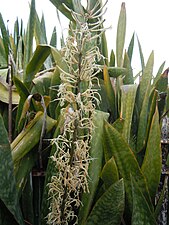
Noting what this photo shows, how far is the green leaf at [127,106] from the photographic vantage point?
54cm

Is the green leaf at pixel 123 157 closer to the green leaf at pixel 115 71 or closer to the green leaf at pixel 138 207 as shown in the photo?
the green leaf at pixel 138 207

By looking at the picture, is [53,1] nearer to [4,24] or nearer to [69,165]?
[4,24]

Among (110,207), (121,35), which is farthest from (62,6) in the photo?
(110,207)

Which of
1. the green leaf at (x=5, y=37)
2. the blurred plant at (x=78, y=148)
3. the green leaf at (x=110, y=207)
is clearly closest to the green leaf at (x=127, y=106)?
the blurred plant at (x=78, y=148)

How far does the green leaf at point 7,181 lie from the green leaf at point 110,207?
0.29 ft

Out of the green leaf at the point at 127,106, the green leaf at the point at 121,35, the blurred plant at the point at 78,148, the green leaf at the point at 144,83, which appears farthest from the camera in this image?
the green leaf at the point at 121,35

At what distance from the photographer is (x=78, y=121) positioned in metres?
0.39

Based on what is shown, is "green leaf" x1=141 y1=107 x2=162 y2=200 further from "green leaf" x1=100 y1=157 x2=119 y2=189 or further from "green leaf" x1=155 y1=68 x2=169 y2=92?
"green leaf" x1=155 y1=68 x2=169 y2=92

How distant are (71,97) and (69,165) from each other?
70 mm

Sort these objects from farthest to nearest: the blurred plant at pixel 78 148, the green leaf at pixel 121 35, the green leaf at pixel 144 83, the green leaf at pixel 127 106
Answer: the green leaf at pixel 121 35 < the green leaf at pixel 144 83 < the green leaf at pixel 127 106 < the blurred plant at pixel 78 148

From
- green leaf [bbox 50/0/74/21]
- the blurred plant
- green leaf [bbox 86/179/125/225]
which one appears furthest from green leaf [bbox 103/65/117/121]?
green leaf [bbox 86/179/125/225]

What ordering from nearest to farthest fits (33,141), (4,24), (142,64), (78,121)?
1. (78,121)
2. (33,141)
3. (4,24)
4. (142,64)

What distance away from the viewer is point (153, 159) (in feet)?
1.60

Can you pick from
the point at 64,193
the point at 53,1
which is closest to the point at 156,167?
the point at 64,193
